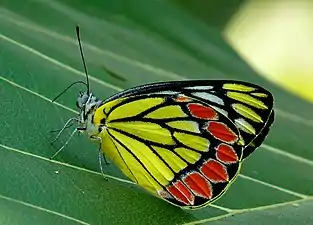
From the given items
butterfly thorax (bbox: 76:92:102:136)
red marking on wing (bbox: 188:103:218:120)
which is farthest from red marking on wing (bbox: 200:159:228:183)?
butterfly thorax (bbox: 76:92:102:136)

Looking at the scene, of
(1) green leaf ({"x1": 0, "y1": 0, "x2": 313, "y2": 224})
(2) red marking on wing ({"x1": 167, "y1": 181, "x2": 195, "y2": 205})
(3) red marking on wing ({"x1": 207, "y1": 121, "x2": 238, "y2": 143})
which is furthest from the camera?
(3) red marking on wing ({"x1": 207, "y1": 121, "x2": 238, "y2": 143})

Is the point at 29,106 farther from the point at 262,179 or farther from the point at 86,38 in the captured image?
the point at 86,38

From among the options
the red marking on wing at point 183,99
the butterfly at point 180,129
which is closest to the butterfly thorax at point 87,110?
the butterfly at point 180,129

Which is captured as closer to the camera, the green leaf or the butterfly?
the green leaf

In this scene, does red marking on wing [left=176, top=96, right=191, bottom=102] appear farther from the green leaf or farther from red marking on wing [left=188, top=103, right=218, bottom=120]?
the green leaf

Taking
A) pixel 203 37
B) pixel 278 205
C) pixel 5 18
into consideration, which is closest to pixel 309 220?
pixel 278 205

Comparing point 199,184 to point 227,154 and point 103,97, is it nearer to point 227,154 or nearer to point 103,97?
point 227,154

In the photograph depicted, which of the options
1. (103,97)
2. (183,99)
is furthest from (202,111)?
(103,97)

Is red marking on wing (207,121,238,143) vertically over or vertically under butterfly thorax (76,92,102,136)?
over
